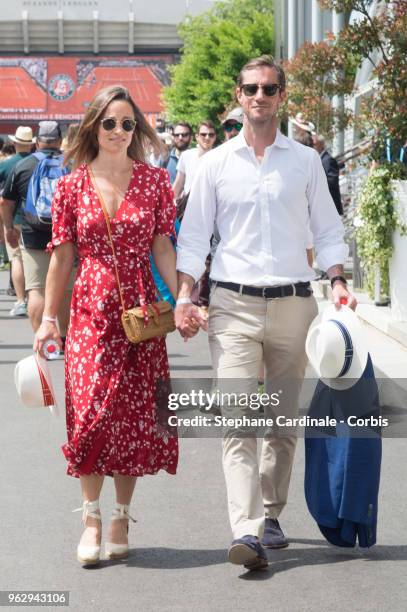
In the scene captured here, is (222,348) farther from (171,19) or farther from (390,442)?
(171,19)

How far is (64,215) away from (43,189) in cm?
493

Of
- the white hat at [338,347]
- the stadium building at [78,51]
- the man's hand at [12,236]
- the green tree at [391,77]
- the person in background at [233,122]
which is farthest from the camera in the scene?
the stadium building at [78,51]

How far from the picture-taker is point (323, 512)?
5.35 metres

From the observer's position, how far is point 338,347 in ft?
16.8

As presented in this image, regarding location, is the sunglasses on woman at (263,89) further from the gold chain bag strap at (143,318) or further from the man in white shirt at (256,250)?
the gold chain bag strap at (143,318)

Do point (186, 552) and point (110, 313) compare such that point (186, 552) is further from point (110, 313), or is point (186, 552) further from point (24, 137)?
point (24, 137)

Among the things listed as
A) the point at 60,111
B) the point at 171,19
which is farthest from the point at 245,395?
the point at 60,111

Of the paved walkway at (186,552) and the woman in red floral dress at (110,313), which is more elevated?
the woman in red floral dress at (110,313)

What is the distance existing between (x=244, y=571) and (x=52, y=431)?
131 inches

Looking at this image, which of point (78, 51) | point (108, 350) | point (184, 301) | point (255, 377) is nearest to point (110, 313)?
point (108, 350)

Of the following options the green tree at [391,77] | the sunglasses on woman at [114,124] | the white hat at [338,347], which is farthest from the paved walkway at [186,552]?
the green tree at [391,77]

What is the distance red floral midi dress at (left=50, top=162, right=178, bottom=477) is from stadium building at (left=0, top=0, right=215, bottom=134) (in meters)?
124

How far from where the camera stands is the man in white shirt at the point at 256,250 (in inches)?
209

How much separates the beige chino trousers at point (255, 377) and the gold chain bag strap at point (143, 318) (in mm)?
206
